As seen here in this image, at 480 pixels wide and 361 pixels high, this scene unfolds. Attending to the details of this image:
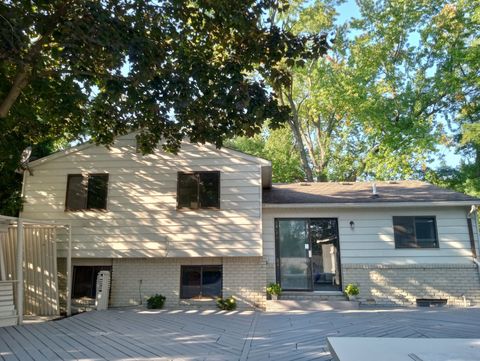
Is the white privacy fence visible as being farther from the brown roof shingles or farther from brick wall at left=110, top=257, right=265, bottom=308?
the brown roof shingles

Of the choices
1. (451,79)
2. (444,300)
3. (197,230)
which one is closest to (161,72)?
(197,230)

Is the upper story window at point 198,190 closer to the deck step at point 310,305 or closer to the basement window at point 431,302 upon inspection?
the deck step at point 310,305

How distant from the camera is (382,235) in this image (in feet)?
35.0

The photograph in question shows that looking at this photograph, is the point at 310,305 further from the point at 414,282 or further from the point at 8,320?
the point at 8,320

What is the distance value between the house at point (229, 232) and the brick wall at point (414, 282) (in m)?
0.03

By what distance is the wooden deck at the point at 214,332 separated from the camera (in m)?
5.41

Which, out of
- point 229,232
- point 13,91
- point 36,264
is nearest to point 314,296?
point 229,232

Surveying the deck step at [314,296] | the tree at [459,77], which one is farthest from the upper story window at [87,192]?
the tree at [459,77]

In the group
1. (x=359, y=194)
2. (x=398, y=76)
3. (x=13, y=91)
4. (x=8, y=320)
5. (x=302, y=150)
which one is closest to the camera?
(x=13, y=91)

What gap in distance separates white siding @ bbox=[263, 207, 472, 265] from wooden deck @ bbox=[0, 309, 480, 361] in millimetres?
1624

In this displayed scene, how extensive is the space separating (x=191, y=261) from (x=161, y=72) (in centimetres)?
586

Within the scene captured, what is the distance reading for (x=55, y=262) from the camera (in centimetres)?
1003

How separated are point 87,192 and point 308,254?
6.69 meters

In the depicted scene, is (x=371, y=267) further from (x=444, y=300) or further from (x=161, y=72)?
(x=161, y=72)
